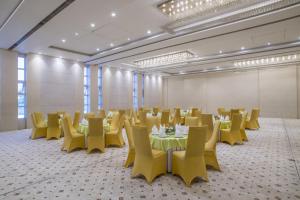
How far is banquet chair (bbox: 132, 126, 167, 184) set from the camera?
3.32 m

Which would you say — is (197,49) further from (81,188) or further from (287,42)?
(81,188)

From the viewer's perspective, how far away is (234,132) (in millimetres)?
6105

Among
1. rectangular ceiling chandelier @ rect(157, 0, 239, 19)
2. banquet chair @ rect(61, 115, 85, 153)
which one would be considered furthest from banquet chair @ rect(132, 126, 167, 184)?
rectangular ceiling chandelier @ rect(157, 0, 239, 19)

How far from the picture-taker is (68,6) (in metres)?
4.84

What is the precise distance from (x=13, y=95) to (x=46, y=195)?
803 cm

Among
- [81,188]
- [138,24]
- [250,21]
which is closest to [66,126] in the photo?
[81,188]

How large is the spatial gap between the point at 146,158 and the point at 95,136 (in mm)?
2304

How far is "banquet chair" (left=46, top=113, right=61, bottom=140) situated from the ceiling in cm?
307

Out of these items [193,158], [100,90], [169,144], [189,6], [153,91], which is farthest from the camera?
[153,91]

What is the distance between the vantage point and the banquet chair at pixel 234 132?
603cm

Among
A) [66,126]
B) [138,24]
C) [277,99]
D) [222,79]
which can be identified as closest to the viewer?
[66,126]

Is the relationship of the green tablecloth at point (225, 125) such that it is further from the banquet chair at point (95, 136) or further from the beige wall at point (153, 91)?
the beige wall at point (153, 91)

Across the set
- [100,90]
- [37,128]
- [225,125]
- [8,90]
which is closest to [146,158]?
[225,125]

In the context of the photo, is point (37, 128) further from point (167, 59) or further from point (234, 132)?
point (167, 59)
